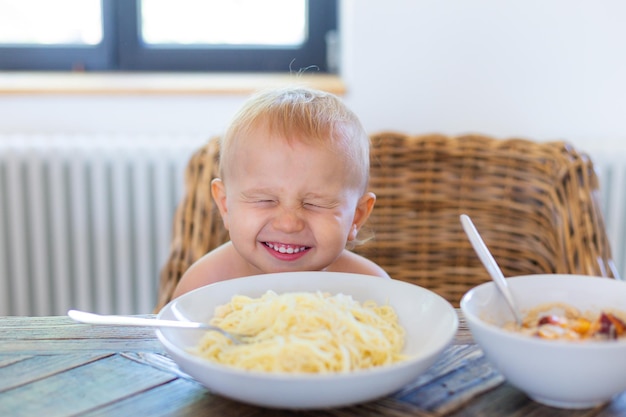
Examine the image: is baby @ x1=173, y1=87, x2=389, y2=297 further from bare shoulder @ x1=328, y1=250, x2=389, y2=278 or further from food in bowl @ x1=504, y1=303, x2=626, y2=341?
food in bowl @ x1=504, y1=303, x2=626, y2=341

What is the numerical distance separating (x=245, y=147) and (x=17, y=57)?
1751mm

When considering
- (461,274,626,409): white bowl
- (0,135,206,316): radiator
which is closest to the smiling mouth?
(461,274,626,409): white bowl

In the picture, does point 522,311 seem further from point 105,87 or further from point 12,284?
point 12,284

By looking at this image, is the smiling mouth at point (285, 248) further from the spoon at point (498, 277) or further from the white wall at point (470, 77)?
the white wall at point (470, 77)

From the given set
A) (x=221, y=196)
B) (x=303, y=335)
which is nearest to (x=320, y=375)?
(x=303, y=335)

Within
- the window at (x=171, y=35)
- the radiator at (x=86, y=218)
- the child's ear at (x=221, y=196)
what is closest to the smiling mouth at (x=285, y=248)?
the child's ear at (x=221, y=196)

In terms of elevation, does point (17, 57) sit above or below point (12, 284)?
above

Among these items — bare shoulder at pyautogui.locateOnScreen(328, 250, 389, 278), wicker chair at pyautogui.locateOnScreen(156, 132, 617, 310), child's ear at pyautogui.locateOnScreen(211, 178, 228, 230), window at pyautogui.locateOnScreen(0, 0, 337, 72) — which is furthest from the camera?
window at pyautogui.locateOnScreen(0, 0, 337, 72)

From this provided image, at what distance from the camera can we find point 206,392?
73 centimetres

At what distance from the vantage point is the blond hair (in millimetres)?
1103

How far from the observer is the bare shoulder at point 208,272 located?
4.23ft

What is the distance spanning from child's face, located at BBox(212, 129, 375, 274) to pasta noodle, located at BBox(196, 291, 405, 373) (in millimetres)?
255

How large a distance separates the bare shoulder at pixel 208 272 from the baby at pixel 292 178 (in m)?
0.16

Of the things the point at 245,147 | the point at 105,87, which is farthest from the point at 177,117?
the point at 245,147
